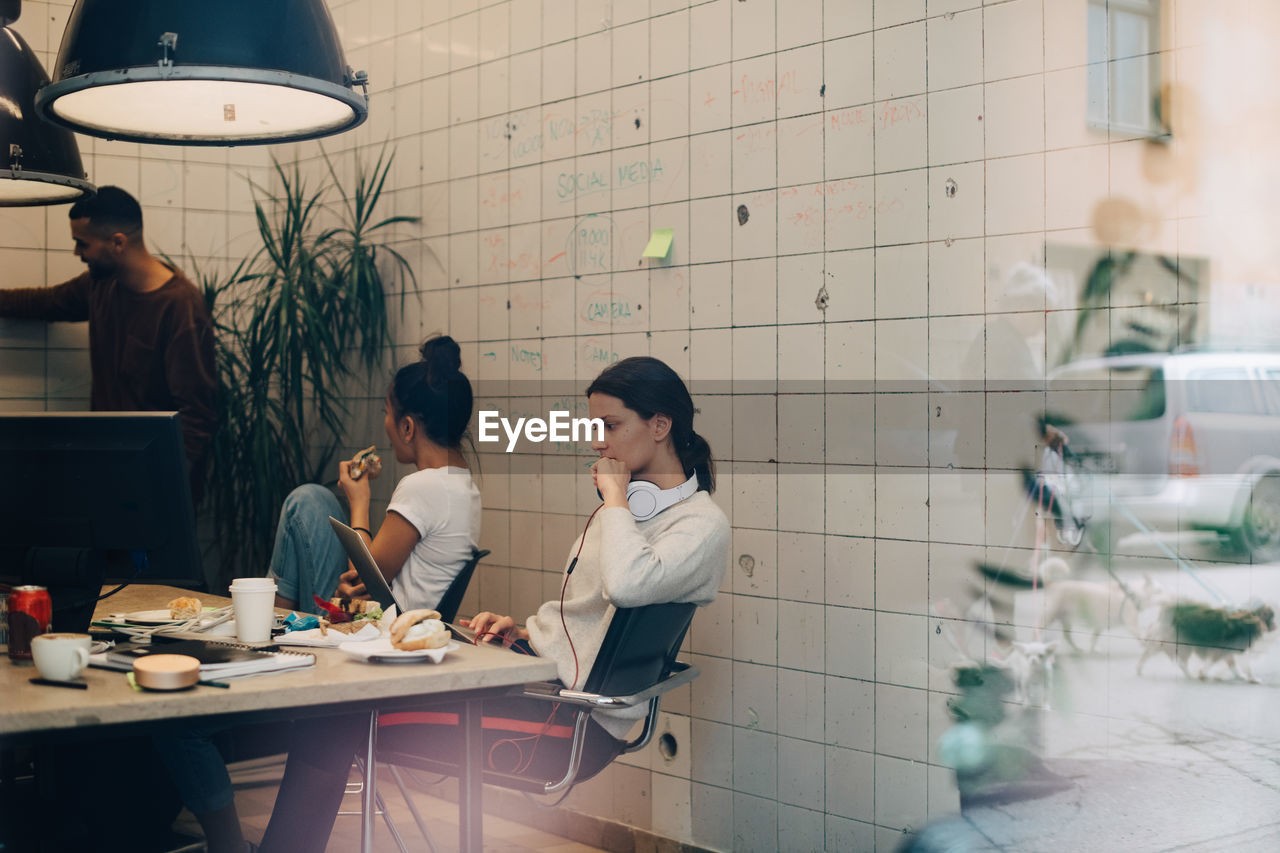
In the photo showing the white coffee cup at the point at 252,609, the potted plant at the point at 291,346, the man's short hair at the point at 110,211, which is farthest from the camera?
the potted plant at the point at 291,346

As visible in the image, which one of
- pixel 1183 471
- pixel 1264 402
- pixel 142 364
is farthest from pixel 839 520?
pixel 142 364

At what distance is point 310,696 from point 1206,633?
1.74 meters

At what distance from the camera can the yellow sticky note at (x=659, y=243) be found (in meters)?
3.36

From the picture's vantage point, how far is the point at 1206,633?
7.82 ft

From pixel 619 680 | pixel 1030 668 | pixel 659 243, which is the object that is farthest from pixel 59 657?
pixel 659 243

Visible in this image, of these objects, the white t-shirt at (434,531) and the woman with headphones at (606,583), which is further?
the white t-shirt at (434,531)

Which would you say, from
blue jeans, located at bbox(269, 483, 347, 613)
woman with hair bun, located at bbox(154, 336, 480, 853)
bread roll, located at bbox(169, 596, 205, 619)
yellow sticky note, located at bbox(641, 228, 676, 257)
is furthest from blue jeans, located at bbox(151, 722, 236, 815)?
yellow sticky note, located at bbox(641, 228, 676, 257)

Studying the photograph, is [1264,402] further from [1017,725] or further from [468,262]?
[468,262]

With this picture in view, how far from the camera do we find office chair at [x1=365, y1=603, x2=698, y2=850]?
2.29 meters

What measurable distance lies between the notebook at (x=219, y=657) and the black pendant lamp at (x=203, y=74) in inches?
36.9

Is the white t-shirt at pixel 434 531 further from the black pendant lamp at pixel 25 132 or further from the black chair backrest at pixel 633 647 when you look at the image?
the black pendant lamp at pixel 25 132

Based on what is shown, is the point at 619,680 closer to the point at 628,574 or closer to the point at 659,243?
the point at 628,574

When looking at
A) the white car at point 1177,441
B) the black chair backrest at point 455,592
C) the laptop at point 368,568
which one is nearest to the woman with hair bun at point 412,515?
the black chair backrest at point 455,592

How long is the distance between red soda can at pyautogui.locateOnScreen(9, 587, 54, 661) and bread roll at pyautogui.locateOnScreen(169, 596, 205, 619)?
371 millimetres
